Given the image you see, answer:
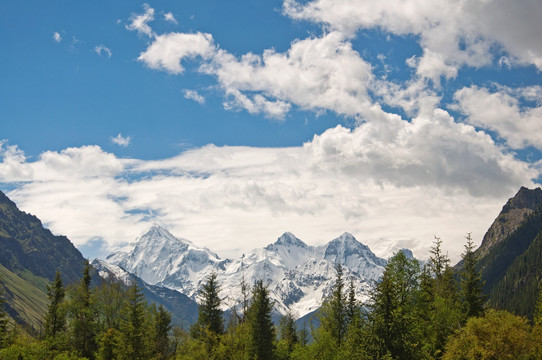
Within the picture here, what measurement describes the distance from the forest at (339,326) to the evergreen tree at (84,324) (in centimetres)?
17

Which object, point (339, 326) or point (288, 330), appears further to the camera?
point (288, 330)

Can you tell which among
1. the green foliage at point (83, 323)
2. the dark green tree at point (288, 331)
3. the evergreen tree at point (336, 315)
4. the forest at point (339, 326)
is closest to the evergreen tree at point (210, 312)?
the forest at point (339, 326)

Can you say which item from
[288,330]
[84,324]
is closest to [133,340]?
[84,324]

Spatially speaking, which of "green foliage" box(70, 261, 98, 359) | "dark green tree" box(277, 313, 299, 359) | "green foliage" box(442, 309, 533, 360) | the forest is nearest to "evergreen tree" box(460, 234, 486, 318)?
the forest

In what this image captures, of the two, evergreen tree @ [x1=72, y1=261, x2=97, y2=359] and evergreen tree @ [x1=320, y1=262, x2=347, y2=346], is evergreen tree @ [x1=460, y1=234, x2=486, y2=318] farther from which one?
evergreen tree @ [x1=72, y1=261, x2=97, y2=359]

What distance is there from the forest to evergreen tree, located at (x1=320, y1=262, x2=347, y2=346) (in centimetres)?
16

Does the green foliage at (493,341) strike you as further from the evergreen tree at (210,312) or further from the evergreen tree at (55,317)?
the evergreen tree at (55,317)

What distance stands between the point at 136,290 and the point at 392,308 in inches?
1580

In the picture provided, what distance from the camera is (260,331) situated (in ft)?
253

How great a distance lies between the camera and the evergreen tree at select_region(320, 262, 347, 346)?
3123 inches

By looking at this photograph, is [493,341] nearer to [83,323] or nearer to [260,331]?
[260,331]

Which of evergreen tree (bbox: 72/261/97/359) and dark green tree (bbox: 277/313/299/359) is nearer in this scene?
evergreen tree (bbox: 72/261/97/359)

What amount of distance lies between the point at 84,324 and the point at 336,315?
4239 centimetres

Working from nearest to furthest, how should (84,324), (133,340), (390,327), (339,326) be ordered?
1. (390,327)
2. (133,340)
3. (339,326)
4. (84,324)
